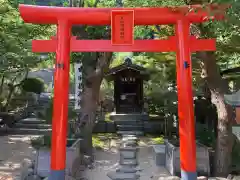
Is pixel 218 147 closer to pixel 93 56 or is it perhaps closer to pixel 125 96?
pixel 93 56

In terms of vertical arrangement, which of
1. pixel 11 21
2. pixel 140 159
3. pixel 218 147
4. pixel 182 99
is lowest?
pixel 140 159

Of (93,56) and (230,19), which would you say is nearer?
(230,19)

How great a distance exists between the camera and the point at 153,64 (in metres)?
14.1

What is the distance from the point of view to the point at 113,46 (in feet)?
Result: 17.4

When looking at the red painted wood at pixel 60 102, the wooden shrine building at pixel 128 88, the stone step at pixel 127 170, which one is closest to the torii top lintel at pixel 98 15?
the red painted wood at pixel 60 102

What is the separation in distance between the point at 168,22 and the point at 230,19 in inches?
71.7

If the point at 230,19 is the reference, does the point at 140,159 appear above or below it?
below

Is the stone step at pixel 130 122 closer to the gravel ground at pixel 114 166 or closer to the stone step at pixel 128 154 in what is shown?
the gravel ground at pixel 114 166

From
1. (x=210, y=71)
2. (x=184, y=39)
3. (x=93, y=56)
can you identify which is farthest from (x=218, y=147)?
(x=93, y=56)

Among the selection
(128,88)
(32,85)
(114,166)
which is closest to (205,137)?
(114,166)

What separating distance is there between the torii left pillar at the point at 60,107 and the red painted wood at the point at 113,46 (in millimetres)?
217

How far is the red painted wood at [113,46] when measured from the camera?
5.32 meters

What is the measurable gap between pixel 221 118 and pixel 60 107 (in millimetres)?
3915

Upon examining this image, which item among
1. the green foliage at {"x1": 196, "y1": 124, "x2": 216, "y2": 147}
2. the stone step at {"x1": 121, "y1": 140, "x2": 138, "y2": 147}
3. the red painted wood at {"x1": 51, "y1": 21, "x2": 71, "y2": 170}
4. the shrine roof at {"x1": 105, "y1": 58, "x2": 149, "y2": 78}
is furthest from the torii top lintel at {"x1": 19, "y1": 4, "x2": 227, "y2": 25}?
the shrine roof at {"x1": 105, "y1": 58, "x2": 149, "y2": 78}
